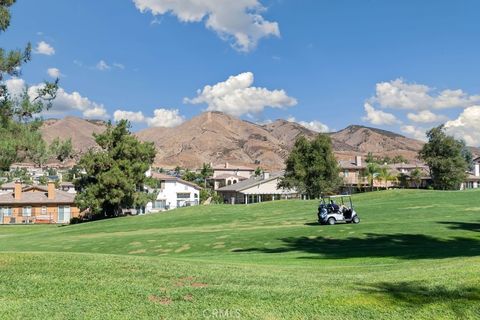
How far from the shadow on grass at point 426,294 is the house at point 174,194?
252 ft

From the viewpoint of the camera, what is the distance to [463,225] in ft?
88.8

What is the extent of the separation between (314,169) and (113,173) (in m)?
27.8

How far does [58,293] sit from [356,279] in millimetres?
6239

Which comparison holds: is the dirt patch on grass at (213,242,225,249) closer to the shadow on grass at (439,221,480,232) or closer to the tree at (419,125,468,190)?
the shadow on grass at (439,221,480,232)

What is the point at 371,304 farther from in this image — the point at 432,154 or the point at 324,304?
the point at 432,154

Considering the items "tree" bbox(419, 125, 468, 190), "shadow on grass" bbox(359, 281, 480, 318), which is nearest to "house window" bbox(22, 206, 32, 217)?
"tree" bbox(419, 125, 468, 190)

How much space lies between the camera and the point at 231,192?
100 metres

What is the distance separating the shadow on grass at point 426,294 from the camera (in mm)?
8358

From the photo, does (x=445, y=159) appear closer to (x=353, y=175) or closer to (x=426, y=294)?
(x=353, y=175)

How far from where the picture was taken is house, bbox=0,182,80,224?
72.9m

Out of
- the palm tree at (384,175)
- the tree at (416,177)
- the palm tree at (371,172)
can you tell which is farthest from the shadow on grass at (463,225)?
the tree at (416,177)

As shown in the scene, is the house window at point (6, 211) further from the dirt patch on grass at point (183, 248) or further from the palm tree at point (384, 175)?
the palm tree at point (384, 175)

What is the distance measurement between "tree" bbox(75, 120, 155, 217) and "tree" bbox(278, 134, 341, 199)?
21.2m

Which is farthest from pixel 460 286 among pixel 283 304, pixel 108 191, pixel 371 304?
pixel 108 191
